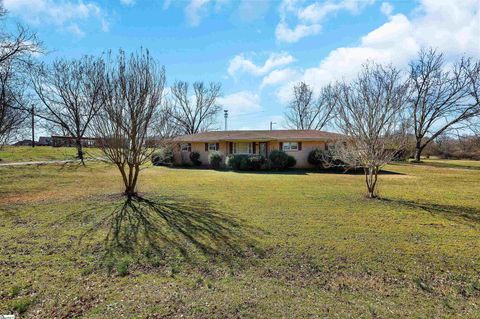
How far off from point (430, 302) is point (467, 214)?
6549 mm

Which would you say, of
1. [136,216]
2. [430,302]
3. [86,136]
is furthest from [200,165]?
[430,302]

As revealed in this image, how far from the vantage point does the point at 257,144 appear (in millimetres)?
25828

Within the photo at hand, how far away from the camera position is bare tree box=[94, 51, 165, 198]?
9.66 metres

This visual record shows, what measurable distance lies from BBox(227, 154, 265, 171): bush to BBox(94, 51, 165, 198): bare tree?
41.9ft

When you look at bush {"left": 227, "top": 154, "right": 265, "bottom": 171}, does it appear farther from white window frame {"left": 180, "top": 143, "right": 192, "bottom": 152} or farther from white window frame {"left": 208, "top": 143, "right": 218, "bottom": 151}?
white window frame {"left": 180, "top": 143, "right": 192, "bottom": 152}

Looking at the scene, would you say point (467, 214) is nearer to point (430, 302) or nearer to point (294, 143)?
point (430, 302)

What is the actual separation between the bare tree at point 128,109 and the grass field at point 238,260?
2111 millimetres

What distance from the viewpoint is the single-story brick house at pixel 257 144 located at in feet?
79.3

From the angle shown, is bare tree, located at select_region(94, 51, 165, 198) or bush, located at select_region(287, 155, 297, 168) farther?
bush, located at select_region(287, 155, 297, 168)

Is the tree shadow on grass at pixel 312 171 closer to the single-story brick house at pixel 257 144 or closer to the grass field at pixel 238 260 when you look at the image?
the single-story brick house at pixel 257 144

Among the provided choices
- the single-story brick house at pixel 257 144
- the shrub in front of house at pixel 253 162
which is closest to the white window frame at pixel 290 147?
the single-story brick house at pixel 257 144

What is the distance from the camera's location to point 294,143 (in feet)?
80.4

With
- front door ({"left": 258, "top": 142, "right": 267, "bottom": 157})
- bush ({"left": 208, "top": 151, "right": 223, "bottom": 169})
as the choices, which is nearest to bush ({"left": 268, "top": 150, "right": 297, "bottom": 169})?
front door ({"left": 258, "top": 142, "right": 267, "bottom": 157})

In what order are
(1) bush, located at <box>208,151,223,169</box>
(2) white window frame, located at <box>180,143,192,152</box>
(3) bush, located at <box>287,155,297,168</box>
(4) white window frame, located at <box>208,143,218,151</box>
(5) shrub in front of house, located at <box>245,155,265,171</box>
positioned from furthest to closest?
1. (2) white window frame, located at <box>180,143,192,152</box>
2. (4) white window frame, located at <box>208,143,218,151</box>
3. (1) bush, located at <box>208,151,223,169</box>
4. (3) bush, located at <box>287,155,297,168</box>
5. (5) shrub in front of house, located at <box>245,155,265,171</box>
